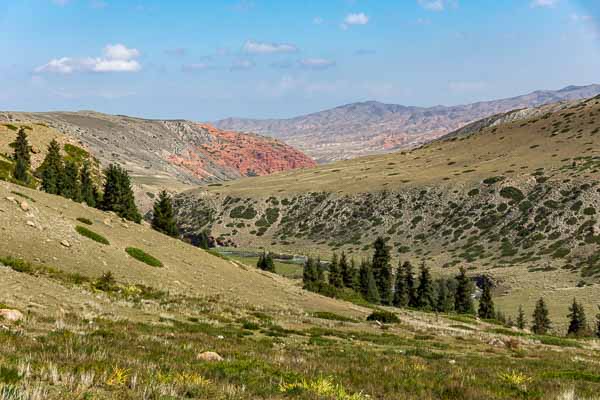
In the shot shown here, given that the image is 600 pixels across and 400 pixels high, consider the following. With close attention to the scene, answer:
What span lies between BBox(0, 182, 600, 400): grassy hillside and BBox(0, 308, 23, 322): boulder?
34 centimetres

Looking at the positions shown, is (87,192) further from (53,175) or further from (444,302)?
(444,302)

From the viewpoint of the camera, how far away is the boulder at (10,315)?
14.9 metres

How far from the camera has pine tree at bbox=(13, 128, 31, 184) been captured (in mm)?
72812

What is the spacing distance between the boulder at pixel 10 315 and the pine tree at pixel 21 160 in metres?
65.5

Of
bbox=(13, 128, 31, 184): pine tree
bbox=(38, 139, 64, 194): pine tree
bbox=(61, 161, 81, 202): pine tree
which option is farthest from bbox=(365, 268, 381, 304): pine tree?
bbox=(13, 128, 31, 184): pine tree

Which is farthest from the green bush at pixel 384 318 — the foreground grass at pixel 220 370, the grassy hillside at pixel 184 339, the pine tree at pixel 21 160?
the pine tree at pixel 21 160

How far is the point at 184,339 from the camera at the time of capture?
53.8 ft

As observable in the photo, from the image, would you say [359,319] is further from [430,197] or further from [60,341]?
[430,197]

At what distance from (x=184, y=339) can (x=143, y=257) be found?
22.9 m

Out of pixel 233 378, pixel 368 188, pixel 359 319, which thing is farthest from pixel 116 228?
pixel 368 188

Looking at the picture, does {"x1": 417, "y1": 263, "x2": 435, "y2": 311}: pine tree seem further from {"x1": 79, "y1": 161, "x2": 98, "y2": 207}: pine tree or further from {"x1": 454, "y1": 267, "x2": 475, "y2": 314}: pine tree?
{"x1": 79, "y1": 161, "x2": 98, "y2": 207}: pine tree

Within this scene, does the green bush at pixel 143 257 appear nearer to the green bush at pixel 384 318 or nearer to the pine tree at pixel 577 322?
the green bush at pixel 384 318

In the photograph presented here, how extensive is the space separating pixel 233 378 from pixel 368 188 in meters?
168

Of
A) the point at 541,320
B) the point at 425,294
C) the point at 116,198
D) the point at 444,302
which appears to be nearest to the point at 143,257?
the point at 116,198
